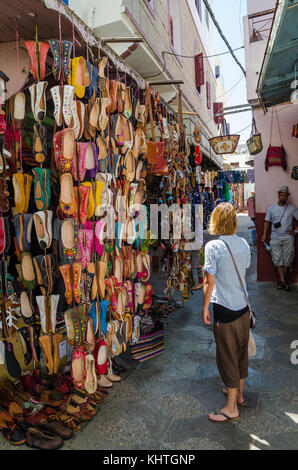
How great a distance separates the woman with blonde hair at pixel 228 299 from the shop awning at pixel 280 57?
2593 millimetres

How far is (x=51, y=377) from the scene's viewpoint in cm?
282

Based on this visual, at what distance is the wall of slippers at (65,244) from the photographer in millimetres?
2248

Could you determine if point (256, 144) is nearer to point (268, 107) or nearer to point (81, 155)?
point (268, 107)

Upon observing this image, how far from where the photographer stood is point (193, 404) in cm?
267

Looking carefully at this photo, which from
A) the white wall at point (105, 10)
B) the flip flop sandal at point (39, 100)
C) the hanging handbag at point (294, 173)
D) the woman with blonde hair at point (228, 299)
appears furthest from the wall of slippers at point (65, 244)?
the hanging handbag at point (294, 173)

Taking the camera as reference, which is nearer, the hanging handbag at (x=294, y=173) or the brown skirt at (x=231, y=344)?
the brown skirt at (x=231, y=344)

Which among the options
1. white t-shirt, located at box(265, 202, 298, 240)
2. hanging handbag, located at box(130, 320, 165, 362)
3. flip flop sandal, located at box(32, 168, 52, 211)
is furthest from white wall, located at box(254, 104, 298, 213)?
flip flop sandal, located at box(32, 168, 52, 211)

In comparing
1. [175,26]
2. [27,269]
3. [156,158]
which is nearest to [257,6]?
[175,26]

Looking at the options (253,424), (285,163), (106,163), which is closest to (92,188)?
(106,163)

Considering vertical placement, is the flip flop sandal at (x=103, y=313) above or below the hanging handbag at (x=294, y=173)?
below

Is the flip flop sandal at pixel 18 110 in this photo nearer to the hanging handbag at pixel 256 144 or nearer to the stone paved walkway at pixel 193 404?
the stone paved walkway at pixel 193 404

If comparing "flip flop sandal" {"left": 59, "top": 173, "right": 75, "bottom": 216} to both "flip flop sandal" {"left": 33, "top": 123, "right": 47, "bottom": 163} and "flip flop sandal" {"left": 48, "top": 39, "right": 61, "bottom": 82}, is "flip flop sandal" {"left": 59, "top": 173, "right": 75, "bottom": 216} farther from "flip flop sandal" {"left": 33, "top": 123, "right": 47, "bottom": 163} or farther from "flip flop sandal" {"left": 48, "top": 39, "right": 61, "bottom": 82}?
"flip flop sandal" {"left": 48, "top": 39, "right": 61, "bottom": 82}

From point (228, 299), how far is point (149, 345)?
134 centimetres

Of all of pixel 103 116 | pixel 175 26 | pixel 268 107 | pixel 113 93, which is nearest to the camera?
pixel 103 116
